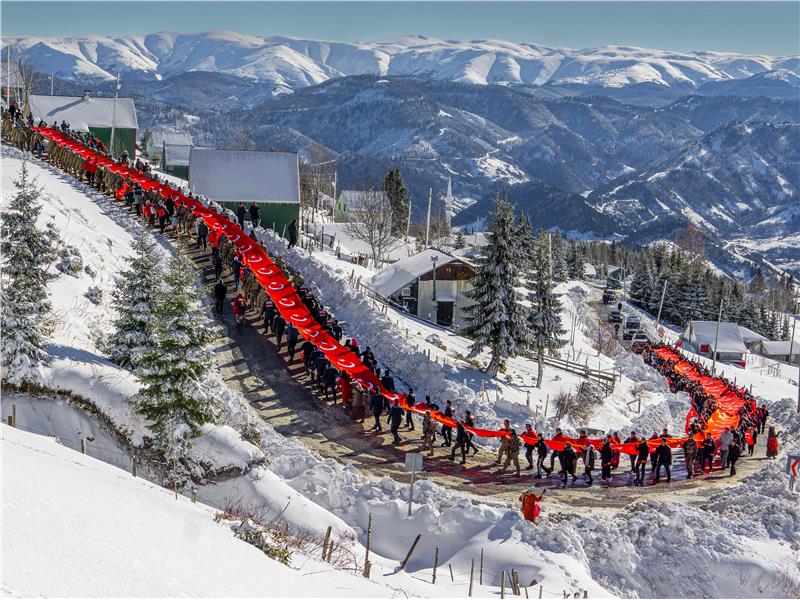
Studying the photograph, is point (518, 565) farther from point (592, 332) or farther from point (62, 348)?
point (592, 332)

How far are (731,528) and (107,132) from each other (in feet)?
213

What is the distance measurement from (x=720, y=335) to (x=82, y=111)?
215 ft

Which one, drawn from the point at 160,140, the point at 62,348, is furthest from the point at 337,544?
the point at 160,140

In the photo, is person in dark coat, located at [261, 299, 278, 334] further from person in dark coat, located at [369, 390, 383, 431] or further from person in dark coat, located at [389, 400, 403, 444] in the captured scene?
person in dark coat, located at [389, 400, 403, 444]

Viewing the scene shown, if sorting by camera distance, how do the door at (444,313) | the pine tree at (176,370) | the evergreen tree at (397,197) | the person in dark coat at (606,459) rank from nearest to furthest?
the pine tree at (176,370), the person in dark coat at (606,459), the door at (444,313), the evergreen tree at (397,197)

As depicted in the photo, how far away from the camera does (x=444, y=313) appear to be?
4966 cm

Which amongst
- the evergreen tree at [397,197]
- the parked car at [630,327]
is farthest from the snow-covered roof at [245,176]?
the parked car at [630,327]

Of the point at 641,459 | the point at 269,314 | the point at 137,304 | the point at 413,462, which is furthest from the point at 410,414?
the point at 137,304

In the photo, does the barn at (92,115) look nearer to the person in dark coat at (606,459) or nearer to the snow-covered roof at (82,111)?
the snow-covered roof at (82,111)

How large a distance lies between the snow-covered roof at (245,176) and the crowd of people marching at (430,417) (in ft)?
43.5

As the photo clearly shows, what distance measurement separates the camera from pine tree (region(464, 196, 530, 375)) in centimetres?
3425

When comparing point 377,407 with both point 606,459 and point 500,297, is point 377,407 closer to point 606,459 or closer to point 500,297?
point 606,459

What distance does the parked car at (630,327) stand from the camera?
7889 cm

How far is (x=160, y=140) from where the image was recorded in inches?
5364
